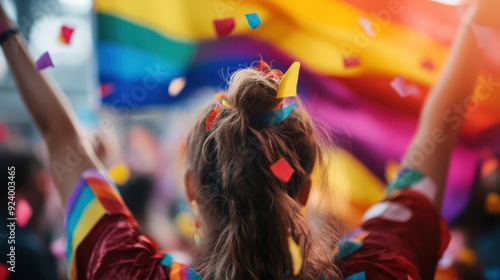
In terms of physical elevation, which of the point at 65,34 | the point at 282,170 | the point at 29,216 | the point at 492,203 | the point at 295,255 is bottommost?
the point at 492,203

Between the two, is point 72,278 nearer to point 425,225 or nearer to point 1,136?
point 1,136

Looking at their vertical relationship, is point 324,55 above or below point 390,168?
above

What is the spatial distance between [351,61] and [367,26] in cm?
8

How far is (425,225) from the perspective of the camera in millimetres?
865

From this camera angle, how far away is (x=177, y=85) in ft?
3.82

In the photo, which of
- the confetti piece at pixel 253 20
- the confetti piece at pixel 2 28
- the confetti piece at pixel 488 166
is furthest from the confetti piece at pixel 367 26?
the confetti piece at pixel 2 28

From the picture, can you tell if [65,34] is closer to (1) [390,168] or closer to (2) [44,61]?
(2) [44,61]

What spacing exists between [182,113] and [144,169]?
0.49 ft

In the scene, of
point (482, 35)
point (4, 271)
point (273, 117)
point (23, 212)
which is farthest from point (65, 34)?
point (482, 35)

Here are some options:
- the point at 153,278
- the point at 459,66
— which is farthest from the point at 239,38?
the point at 153,278

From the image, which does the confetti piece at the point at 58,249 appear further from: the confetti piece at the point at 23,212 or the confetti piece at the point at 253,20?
the confetti piece at the point at 253,20

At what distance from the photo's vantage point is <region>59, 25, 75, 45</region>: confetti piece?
1.12 metres

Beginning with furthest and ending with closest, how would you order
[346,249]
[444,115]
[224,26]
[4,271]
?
[224,26]
[4,271]
[444,115]
[346,249]

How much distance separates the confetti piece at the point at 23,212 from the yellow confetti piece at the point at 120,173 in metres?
0.18
